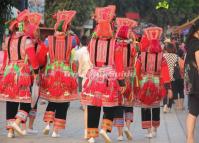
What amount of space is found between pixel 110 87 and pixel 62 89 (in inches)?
39.2

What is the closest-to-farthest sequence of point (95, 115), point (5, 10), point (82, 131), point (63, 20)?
point (95, 115)
point (63, 20)
point (82, 131)
point (5, 10)

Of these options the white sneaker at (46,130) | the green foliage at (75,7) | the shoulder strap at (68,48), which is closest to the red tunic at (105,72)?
the shoulder strap at (68,48)

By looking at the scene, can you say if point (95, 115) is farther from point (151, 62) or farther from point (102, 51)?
point (151, 62)

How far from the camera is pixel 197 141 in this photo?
11.9 meters

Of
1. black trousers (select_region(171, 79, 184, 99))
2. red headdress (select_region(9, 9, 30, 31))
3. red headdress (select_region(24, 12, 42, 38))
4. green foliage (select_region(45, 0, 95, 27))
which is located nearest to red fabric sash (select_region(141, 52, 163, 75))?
red headdress (select_region(24, 12, 42, 38))

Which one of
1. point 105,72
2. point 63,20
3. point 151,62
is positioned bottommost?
point 105,72

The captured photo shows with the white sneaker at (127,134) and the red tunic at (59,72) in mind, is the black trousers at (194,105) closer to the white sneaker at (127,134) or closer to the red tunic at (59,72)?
the white sneaker at (127,134)

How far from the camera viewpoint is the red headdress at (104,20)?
11.0 m

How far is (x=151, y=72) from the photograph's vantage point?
12.0 m

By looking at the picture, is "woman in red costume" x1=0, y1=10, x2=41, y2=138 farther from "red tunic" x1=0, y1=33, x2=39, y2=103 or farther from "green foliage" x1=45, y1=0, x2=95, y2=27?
"green foliage" x1=45, y1=0, x2=95, y2=27

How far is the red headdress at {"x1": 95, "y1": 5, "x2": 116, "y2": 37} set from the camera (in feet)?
36.0

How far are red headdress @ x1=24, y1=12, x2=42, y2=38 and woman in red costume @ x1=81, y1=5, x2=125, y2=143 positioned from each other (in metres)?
1.06

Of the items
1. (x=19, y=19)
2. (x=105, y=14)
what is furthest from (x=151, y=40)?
(x=19, y=19)

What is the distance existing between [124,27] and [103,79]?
3.21 ft
